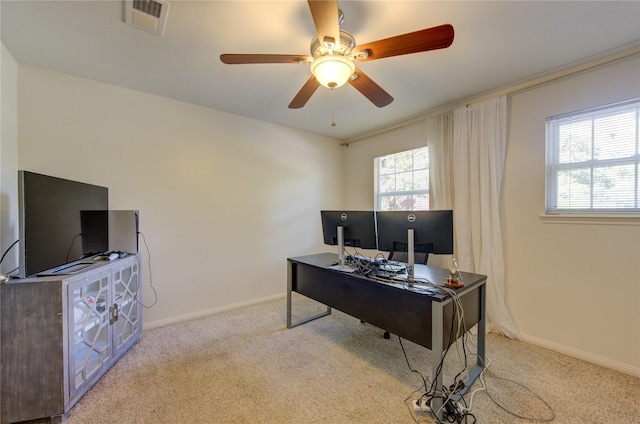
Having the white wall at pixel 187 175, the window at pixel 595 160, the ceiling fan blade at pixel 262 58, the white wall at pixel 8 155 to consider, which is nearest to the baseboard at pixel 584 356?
the window at pixel 595 160

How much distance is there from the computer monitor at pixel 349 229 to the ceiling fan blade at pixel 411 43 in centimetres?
112

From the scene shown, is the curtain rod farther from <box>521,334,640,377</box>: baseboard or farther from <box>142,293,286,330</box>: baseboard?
<box>142,293,286,330</box>: baseboard

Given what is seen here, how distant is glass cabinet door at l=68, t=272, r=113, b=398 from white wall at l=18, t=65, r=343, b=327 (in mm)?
817

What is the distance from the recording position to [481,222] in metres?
2.63

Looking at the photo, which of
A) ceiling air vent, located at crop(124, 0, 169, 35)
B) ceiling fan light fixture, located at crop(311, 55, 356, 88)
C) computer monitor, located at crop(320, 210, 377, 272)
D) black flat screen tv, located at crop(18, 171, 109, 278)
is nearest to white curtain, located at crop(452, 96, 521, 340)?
computer monitor, located at crop(320, 210, 377, 272)

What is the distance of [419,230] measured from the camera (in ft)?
6.08

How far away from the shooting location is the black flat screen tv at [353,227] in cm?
214

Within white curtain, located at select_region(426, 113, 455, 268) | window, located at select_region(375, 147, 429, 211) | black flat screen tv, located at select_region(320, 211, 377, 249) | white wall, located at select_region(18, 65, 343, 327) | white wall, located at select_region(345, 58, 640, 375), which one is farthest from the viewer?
window, located at select_region(375, 147, 429, 211)

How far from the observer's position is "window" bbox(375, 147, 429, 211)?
3.44 metres

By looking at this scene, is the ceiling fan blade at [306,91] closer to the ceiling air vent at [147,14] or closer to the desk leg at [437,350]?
the ceiling air vent at [147,14]

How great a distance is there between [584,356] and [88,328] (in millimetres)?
3808

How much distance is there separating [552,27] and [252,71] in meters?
2.23

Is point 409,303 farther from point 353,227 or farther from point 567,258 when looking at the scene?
point 567,258

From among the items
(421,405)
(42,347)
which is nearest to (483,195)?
(421,405)
